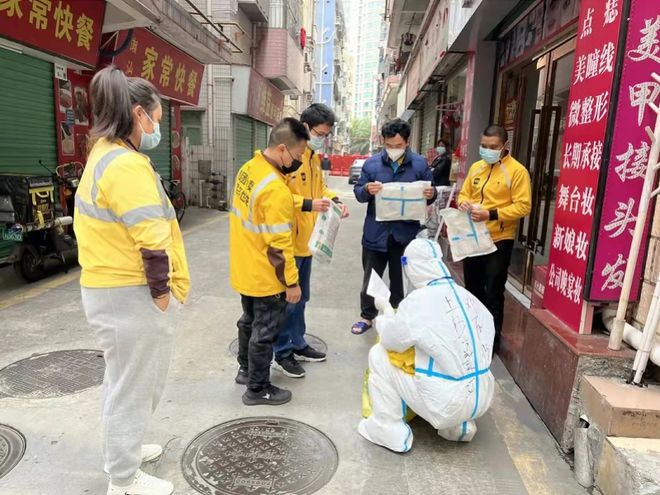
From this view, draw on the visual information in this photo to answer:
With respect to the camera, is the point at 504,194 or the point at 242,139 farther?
the point at 242,139

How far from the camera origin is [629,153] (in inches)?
96.6

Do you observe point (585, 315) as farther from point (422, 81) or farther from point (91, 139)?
point (422, 81)

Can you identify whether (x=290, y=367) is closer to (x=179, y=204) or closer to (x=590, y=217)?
(x=590, y=217)

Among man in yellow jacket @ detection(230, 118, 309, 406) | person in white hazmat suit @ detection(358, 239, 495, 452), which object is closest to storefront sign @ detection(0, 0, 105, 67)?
man in yellow jacket @ detection(230, 118, 309, 406)

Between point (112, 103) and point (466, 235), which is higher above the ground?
point (112, 103)

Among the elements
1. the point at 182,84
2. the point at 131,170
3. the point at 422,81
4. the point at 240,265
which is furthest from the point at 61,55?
the point at 422,81

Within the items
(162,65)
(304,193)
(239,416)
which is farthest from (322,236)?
(162,65)

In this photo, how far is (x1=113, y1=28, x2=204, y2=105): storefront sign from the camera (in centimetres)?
807

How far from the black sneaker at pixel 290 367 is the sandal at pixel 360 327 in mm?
904

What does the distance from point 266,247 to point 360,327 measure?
A: 184cm

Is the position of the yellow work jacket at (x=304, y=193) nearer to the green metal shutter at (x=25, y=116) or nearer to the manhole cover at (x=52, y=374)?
the manhole cover at (x=52, y=374)

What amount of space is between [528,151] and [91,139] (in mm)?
5069

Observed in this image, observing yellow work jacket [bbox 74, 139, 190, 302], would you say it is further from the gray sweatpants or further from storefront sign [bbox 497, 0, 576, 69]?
storefront sign [bbox 497, 0, 576, 69]

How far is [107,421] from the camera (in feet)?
6.82
